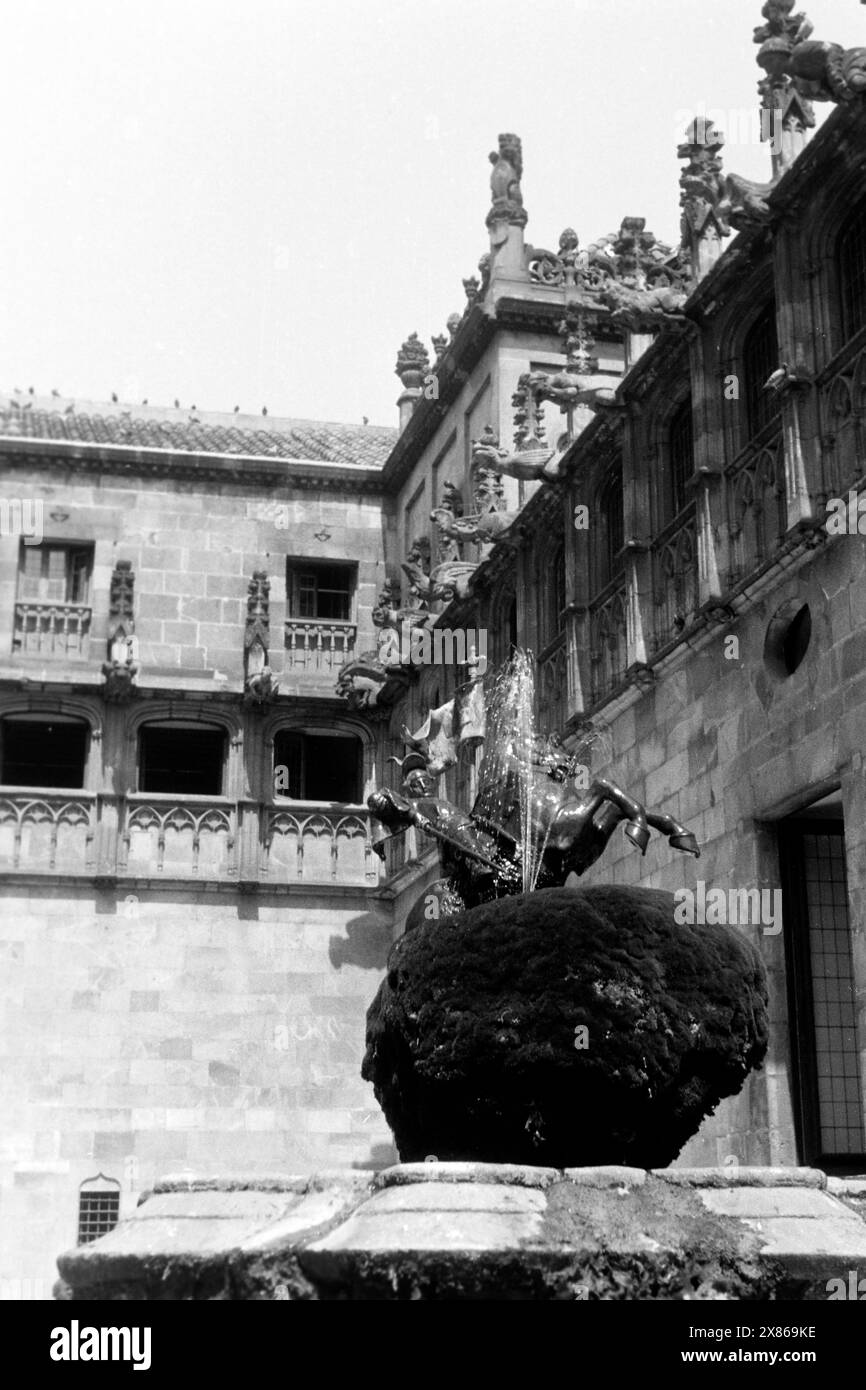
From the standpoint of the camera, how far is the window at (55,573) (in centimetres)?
3400

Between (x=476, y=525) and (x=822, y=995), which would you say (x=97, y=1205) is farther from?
(x=822, y=995)

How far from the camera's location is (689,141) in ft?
67.9

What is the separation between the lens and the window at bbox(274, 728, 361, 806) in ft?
111

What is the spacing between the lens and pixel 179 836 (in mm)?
31984

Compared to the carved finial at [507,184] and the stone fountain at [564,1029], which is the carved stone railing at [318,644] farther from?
the stone fountain at [564,1029]

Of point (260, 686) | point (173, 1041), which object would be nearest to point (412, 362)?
point (260, 686)

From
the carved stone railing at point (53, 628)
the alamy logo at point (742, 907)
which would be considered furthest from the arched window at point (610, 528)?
the carved stone railing at point (53, 628)

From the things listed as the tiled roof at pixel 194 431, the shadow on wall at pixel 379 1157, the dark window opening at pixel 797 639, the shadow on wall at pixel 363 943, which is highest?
the tiled roof at pixel 194 431

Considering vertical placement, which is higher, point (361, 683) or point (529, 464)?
point (529, 464)

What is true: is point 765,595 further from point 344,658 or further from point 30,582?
point 30,582

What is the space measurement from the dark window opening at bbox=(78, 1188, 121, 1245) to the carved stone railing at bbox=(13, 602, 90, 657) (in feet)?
28.2

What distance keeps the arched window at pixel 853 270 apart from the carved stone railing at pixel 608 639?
16.2ft

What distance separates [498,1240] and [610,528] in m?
15.9

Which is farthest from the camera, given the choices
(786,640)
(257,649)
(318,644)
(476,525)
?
(318,644)
